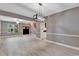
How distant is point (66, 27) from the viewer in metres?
6.39

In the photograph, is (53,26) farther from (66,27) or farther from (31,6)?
(31,6)

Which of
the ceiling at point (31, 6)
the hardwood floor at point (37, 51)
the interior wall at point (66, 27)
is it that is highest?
the ceiling at point (31, 6)

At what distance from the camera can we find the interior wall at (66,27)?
5.64 m

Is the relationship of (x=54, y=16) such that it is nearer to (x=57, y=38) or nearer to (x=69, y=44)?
(x=57, y=38)

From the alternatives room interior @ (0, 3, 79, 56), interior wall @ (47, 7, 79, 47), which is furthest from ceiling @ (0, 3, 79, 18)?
interior wall @ (47, 7, 79, 47)

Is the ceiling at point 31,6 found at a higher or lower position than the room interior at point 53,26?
higher

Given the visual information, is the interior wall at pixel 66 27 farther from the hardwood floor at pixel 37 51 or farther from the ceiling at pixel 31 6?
the hardwood floor at pixel 37 51

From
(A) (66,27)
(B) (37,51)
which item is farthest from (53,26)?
(B) (37,51)

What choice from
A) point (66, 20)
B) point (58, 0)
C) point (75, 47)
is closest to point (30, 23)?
point (66, 20)

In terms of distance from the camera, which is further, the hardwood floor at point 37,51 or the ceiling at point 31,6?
the ceiling at point 31,6

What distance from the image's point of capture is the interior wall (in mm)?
5643

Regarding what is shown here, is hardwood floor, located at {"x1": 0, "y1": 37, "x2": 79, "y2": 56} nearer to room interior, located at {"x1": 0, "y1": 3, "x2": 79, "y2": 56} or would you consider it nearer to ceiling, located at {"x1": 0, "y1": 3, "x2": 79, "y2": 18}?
room interior, located at {"x1": 0, "y1": 3, "x2": 79, "y2": 56}

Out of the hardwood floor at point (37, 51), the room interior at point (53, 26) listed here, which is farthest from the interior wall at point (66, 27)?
the hardwood floor at point (37, 51)

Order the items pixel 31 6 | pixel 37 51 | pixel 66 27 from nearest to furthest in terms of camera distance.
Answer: pixel 37 51
pixel 31 6
pixel 66 27
